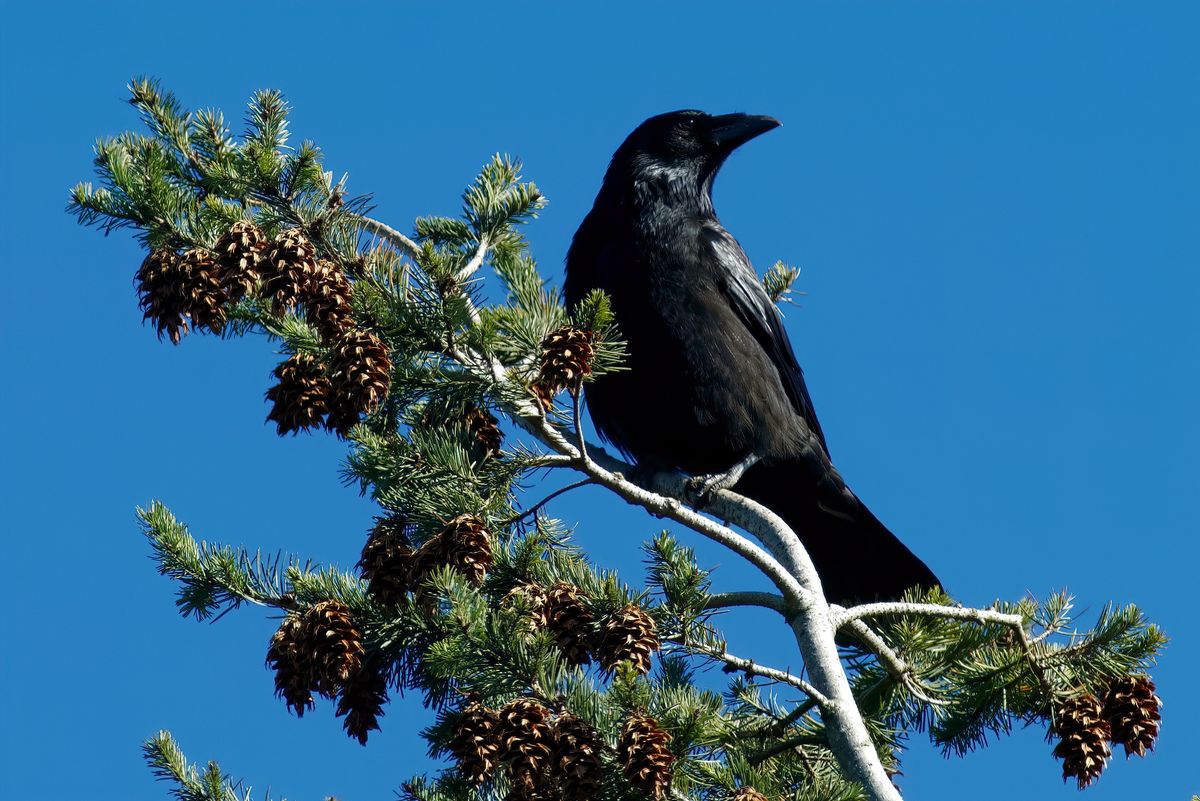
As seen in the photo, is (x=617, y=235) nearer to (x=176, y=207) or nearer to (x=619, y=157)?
(x=619, y=157)

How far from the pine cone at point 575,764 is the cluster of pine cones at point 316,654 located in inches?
28.7

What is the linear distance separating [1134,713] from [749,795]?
1.27 meters

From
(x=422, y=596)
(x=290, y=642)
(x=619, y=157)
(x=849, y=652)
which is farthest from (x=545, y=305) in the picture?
(x=619, y=157)

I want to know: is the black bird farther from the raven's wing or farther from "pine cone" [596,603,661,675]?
"pine cone" [596,603,661,675]

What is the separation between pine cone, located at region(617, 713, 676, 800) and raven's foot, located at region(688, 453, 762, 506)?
175 centimetres

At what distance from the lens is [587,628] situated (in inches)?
125

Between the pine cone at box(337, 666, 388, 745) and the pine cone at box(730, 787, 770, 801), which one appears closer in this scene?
the pine cone at box(730, 787, 770, 801)

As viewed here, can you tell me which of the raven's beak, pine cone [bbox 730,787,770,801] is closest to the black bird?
the raven's beak

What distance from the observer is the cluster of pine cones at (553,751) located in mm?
2662

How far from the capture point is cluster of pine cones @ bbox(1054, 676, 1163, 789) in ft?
11.0

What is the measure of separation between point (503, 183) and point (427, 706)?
5.24 ft

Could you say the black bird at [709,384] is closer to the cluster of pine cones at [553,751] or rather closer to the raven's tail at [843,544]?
the raven's tail at [843,544]

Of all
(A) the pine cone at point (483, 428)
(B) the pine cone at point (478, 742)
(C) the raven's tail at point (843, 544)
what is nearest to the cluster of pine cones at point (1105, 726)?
(C) the raven's tail at point (843, 544)

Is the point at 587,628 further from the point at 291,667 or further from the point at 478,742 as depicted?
the point at 291,667
